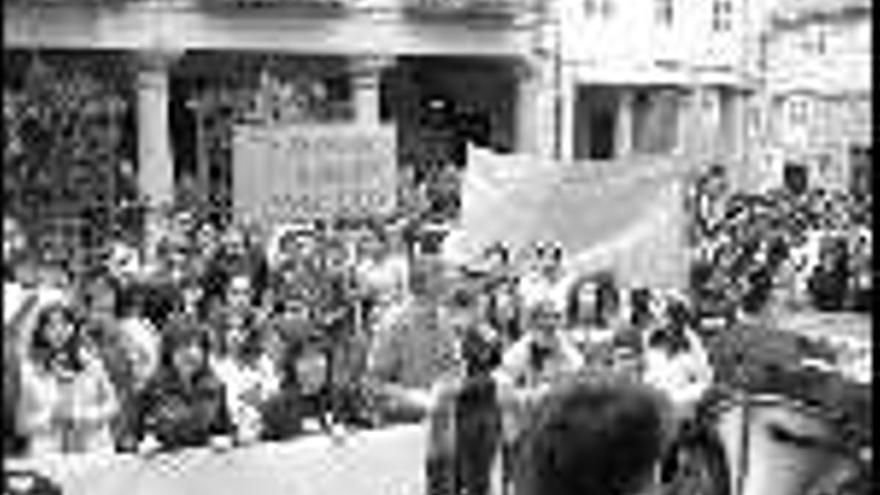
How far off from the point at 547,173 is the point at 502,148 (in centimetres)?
2436

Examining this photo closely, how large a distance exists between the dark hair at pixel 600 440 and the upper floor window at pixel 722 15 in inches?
1287

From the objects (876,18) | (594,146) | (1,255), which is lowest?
(594,146)

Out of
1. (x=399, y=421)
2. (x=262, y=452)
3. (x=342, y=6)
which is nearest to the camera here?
(x=262, y=452)

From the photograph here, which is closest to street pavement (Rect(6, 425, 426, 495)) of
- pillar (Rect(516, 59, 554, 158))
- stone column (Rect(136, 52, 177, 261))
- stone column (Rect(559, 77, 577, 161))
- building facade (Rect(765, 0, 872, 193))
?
stone column (Rect(136, 52, 177, 261))

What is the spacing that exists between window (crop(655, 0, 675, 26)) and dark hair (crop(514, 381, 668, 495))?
3132 cm

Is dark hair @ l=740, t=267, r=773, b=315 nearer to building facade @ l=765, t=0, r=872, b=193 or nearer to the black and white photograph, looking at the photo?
the black and white photograph

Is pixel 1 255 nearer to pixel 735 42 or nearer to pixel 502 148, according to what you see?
pixel 502 148

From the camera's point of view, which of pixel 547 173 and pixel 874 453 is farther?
pixel 547 173

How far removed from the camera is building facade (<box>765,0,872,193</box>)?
40.9 metres

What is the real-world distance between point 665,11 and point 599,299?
2599 centimetres

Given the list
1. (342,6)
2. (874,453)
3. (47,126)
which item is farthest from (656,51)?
(874,453)

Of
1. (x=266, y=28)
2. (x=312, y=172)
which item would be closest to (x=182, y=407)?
(x=312, y=172)

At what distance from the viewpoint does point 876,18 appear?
4.43 meters

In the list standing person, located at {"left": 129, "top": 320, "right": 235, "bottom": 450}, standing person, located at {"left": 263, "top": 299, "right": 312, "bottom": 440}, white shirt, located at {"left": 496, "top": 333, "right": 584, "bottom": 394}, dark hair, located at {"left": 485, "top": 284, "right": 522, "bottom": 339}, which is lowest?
dark hair, located at {"left": 485, "top": 284, "right": 522, "bottom": 339}
